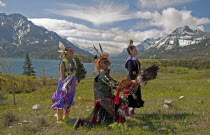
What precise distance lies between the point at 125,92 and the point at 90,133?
200cm

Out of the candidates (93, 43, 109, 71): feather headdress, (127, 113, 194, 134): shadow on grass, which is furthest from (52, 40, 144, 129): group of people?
(127, 113, 194, 134): shadow on grass

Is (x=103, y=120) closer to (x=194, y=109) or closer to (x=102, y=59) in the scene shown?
(x=102, y=59)

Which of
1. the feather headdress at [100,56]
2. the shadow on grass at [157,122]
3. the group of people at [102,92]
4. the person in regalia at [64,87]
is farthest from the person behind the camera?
the person in regalia at [64,87]

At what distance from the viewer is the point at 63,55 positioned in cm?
845

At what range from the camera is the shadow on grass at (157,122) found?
657 centimetres

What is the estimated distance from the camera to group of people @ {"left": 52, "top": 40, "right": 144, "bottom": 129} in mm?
6973

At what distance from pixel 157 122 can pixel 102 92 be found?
2.64 metres

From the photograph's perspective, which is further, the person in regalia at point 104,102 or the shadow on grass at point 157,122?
the person in regalia at point 104,102

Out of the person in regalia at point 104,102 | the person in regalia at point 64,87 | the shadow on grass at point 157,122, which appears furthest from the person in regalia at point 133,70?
the person in regalia at point 64,87

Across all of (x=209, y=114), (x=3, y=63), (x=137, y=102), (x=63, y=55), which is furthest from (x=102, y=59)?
(x=3, y=63)

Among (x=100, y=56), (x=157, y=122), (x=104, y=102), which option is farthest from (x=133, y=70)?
(x=157, y=122)

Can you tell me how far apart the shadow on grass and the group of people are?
621 millimetres

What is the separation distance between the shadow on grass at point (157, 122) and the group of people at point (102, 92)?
62 centimetres

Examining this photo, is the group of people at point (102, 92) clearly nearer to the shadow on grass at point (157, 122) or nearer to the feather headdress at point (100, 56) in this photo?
the feather headdress at point (100, 56)
